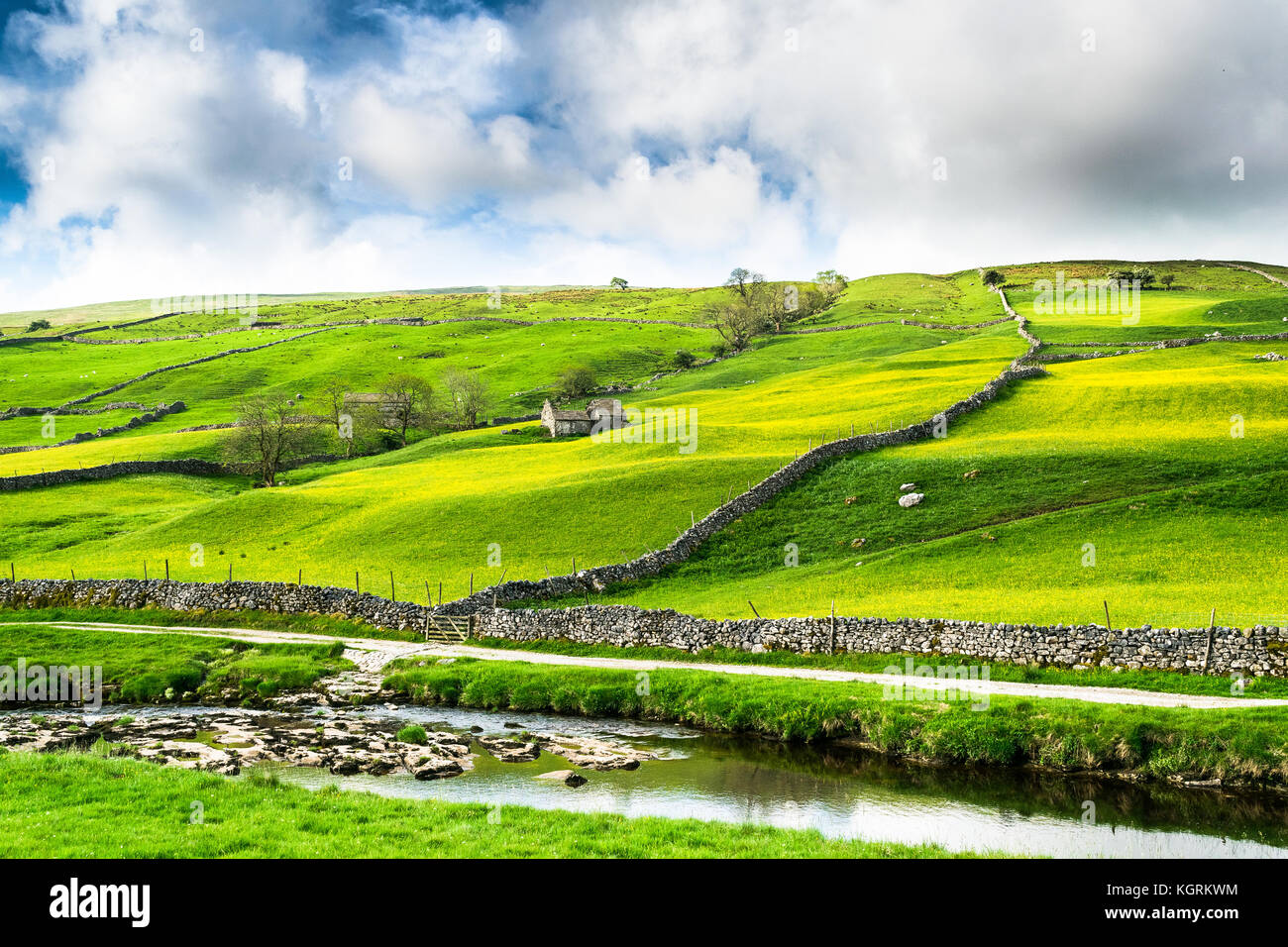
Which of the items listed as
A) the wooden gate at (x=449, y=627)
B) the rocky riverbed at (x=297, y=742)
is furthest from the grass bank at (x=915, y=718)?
the wooden gate at (x=449, y=627)

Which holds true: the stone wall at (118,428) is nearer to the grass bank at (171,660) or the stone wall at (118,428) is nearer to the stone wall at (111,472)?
the stone wall at (111,472)

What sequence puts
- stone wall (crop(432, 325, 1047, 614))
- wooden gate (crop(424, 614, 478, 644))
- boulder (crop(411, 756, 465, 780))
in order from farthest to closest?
stone wall (crop(432, 325, 1047, 614)) → wooden gate (crop(424, 614, 478, 644)) → boulder (crop(411, 756, 465, 780))

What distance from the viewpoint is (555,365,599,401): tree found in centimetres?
11294

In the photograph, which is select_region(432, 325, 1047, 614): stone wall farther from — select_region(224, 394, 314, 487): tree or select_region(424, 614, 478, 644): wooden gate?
select_region(224, 394, 314, 487): tree

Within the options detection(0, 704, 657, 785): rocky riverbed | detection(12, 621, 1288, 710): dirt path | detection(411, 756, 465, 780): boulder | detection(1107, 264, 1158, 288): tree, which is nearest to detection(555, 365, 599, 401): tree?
detection(12, 621, 1288, 710): dirt path

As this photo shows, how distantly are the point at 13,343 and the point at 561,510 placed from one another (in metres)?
174

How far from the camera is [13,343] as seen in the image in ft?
570

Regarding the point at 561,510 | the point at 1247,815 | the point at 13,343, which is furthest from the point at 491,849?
the point at 13,343

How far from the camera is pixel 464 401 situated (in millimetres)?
107812

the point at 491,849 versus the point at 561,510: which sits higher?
the point at 561,510

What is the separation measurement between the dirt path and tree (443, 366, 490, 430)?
207 feet

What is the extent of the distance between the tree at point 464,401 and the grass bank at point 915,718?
243 feet

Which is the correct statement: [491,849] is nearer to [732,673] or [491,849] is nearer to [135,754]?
[135,754]

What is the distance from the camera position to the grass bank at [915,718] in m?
22.2
